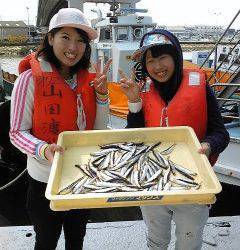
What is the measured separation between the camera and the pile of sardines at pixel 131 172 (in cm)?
205

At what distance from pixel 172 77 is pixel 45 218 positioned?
56.8 inches

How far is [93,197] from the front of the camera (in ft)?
5.88

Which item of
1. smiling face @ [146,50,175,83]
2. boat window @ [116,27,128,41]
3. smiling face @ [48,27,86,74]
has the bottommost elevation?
boat window @ [116,27,128,41]

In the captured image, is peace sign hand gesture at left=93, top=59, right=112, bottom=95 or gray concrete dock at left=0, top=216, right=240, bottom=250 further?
gray concrete dock at left=0, top=216, right=240, bottom=250

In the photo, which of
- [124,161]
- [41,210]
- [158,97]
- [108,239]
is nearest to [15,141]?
[41,210]

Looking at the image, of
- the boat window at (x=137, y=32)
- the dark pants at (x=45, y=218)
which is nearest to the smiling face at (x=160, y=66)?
the dark pants at (x=45, y=218)

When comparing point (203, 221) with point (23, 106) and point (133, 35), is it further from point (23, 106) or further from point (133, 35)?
point (133, 35)

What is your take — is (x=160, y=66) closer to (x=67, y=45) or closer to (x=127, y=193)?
(x=67, y=45)

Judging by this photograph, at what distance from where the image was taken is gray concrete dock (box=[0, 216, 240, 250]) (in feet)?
10.7

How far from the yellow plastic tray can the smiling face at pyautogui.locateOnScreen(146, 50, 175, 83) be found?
397 mm

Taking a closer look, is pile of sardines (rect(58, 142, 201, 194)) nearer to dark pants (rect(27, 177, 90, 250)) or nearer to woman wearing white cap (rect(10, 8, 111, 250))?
woman wearing white cap (rect(10, 8, 111, 250))

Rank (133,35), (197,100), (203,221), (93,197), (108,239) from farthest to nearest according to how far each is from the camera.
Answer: (133,35) < (108,239) < (197,100) < (203,221) < (93,197)

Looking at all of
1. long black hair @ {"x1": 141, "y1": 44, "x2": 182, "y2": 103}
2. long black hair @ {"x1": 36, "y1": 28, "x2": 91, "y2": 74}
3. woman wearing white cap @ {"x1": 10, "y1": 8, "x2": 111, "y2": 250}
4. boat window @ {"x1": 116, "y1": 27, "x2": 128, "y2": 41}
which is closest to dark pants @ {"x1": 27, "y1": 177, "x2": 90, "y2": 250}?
woman wearing white cap @ {"x1": 10, "y1": 8, "x2": 111, "y2": 250}

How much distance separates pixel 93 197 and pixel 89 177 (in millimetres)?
405
